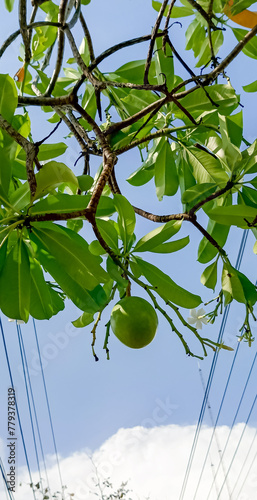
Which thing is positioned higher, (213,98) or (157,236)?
(213,98)

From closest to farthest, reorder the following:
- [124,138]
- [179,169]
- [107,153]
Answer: [107,153] < [124,138] < [179,169]

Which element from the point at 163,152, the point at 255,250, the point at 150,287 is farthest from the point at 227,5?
the point at 150,287

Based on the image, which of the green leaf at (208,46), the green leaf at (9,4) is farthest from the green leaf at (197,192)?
the green leaf at (9,4)

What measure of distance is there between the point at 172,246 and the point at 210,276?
217 millimetres

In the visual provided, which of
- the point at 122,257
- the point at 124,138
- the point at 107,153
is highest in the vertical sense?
the point at 124,138

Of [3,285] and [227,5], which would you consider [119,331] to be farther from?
[227,5]

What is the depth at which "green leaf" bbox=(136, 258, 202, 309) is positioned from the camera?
0.69m

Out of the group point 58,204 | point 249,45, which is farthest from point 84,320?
point 249,45

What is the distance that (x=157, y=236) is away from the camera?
703 mm

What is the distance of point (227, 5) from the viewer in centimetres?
93

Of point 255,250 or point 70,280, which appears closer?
point 70,280

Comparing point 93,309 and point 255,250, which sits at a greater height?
point 255,250

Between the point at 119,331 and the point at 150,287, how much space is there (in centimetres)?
8

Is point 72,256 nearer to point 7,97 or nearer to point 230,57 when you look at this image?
point 7,97
